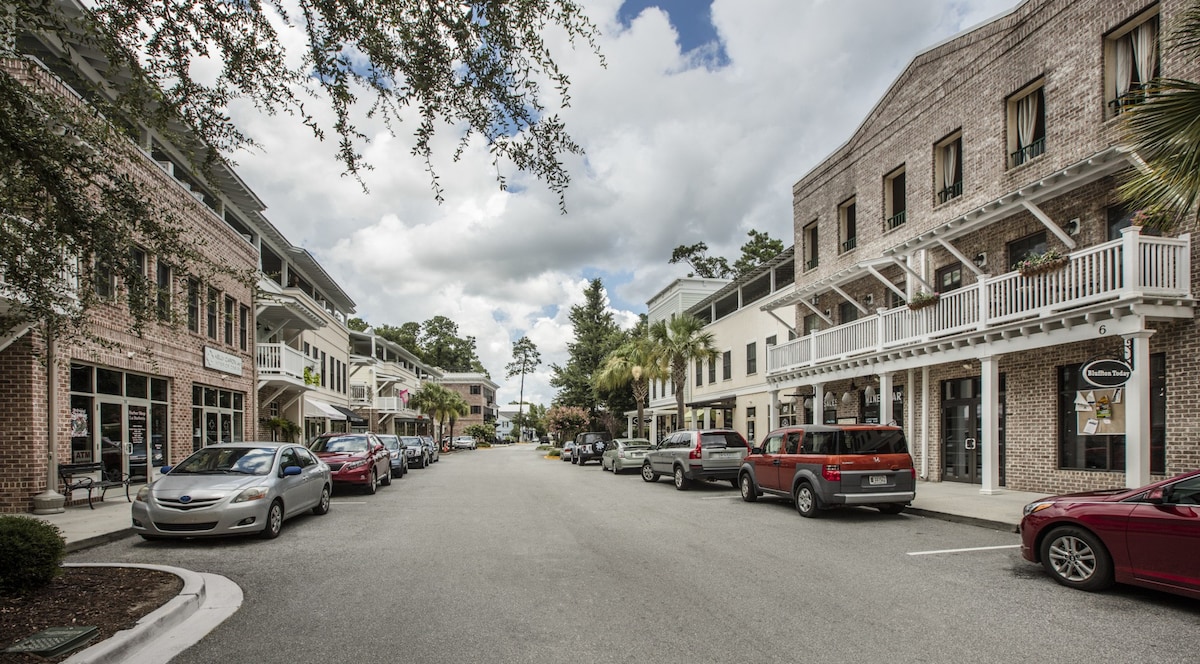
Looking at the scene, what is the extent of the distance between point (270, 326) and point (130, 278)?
76.2ft

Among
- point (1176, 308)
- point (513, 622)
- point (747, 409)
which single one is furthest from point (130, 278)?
point (747, 409)

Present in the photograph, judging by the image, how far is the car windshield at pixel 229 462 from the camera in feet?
35.3

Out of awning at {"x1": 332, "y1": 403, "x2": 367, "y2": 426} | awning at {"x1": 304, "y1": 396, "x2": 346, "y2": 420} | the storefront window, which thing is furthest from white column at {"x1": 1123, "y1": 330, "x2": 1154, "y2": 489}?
awning at {"x1": 332, "y1": 403, "x2": 367, "y2": 426}

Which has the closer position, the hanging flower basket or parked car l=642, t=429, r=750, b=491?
the hanging flower basket

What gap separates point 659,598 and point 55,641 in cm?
456

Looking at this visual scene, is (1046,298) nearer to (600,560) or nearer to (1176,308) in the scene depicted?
(1176,308)

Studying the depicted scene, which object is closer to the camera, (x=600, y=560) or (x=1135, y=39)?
(x=600, y=560)

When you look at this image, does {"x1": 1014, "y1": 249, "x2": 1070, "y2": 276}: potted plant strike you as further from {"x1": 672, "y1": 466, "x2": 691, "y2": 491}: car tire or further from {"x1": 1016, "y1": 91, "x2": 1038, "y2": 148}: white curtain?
{"x1": 672, "y1": 466, "x2": 691, "y2": 491}: car tire

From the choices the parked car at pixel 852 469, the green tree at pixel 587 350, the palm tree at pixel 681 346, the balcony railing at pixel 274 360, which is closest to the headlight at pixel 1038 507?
the parked car at pixel 852 469

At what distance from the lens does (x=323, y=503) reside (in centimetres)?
1329

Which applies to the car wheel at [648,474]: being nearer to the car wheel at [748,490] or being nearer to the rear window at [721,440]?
the rear window at [721,440]

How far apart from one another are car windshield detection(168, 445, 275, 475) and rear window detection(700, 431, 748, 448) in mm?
10210

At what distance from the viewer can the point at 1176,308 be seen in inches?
459

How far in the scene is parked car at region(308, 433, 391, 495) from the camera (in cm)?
1720
